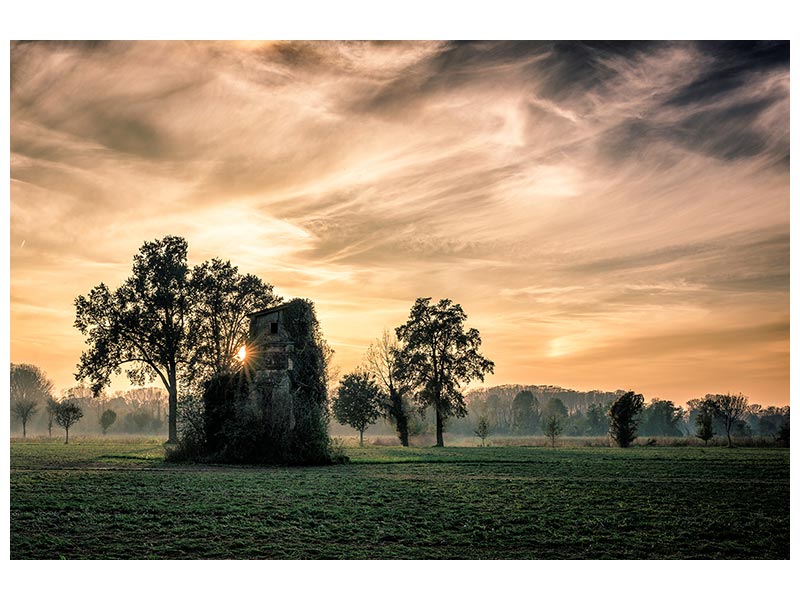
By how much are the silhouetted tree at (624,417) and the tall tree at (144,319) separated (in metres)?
28.2

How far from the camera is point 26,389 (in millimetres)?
60000

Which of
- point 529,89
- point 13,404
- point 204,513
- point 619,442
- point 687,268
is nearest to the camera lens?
point 204,513

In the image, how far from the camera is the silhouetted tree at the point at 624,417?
47.3 meters

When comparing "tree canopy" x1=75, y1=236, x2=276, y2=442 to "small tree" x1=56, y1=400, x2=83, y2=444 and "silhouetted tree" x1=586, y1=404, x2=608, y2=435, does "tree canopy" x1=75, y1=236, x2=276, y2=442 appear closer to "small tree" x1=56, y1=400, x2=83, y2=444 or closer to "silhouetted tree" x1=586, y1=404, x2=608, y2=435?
"small tree" x1=56, y1=400, x2=83, y2=444

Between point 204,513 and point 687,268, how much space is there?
13.0m

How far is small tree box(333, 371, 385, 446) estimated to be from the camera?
44.8m

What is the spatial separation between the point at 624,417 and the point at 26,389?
47.8 metres

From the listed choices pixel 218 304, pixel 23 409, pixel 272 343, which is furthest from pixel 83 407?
pixel 272 343

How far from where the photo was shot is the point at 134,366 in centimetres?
3888

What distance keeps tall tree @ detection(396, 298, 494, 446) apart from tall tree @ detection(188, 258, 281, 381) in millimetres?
9621

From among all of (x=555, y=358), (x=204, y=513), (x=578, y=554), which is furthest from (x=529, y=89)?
(x=204, y=513)

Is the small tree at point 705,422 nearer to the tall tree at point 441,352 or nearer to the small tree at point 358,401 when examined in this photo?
the tall tree at point 441,352
